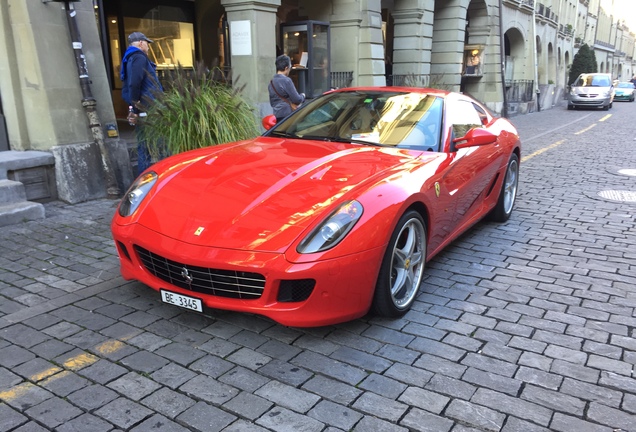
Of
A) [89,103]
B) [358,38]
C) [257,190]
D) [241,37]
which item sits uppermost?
[358,38]

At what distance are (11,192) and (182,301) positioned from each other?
3.93 m

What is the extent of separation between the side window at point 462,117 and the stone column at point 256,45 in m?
5.76

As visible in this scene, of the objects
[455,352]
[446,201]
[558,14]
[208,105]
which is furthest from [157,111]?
[558,14]

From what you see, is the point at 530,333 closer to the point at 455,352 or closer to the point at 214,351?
the point at 455,352

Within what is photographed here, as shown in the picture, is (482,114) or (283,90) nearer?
(482,114)

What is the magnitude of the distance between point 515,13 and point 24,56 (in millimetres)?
26255

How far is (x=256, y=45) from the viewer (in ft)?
Result: 34.7

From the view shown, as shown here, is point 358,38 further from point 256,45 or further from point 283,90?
point 283,90

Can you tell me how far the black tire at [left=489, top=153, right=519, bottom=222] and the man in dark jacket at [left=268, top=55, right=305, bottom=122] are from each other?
3.19 m

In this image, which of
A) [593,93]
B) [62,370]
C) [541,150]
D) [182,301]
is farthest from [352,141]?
[593,93]

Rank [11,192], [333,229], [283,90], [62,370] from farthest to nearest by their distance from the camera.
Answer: [283,90] → [11,192] → [333,229] → [62,370]

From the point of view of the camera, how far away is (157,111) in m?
6.47

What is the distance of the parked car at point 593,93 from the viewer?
2739 cm

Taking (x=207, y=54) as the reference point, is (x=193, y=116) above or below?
below
